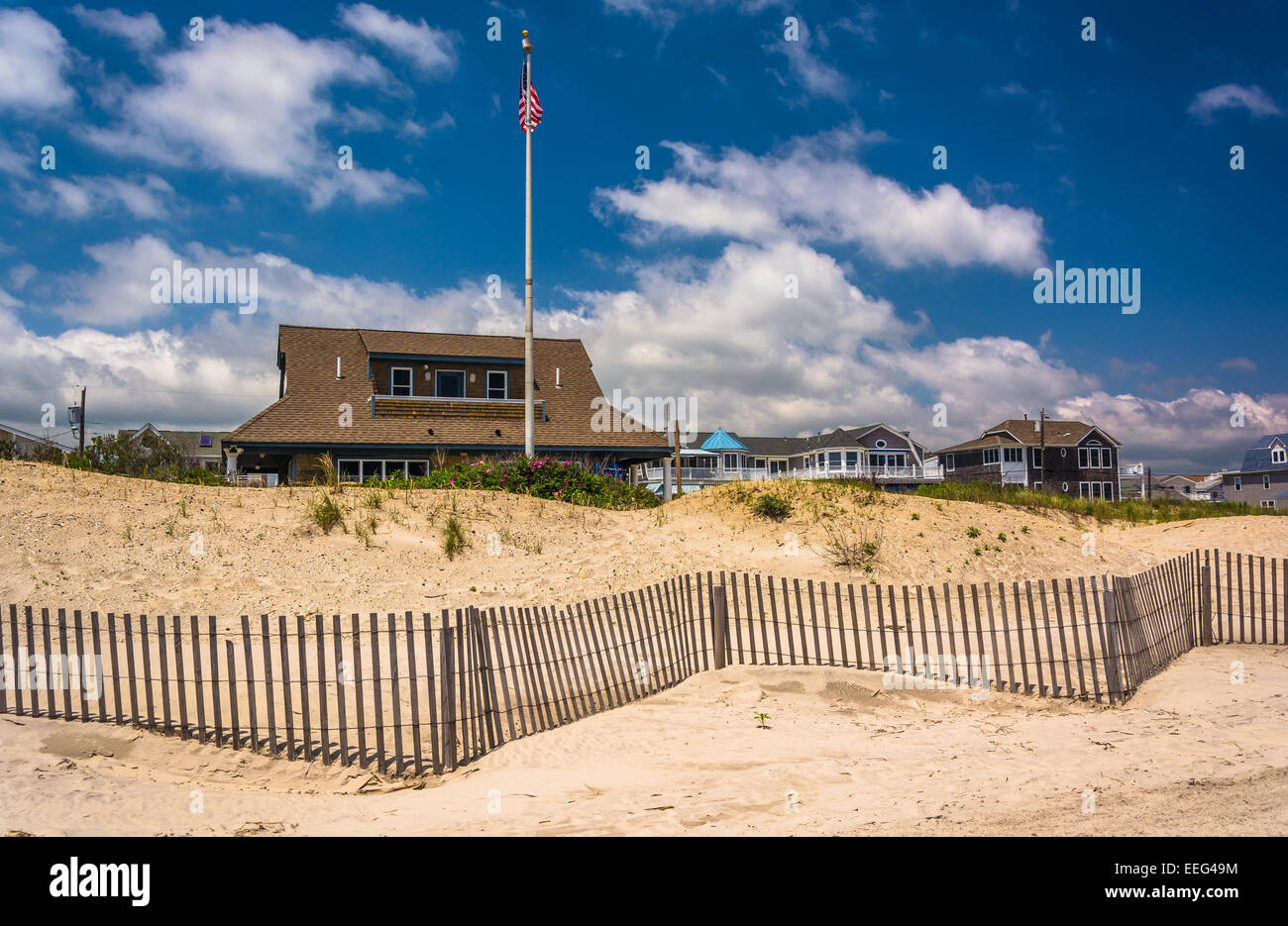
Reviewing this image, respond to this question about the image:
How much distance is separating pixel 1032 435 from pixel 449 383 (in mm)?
54534

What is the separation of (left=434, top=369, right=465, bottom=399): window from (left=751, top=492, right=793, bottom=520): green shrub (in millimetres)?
15576

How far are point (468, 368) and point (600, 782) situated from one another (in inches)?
1049

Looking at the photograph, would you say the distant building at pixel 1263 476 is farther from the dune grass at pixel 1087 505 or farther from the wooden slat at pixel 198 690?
the wooden slat at pixel 198 690

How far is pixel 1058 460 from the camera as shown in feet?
212

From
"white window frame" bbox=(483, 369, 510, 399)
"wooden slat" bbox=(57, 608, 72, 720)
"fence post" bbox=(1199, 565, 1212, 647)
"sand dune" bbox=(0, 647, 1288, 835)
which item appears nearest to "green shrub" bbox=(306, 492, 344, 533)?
"wooden slat" bbox=(57, 608, 72, 720)

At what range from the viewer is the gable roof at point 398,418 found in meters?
28.0

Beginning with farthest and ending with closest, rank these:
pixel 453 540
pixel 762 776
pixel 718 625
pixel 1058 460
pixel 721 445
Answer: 1. pixel 1058 460
2. pixel 721 445
3. pixel 453 540
4. pixel 718 625
5. pixel 762 776

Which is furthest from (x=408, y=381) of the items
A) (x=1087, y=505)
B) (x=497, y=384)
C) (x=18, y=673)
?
(x=1087, y=505)

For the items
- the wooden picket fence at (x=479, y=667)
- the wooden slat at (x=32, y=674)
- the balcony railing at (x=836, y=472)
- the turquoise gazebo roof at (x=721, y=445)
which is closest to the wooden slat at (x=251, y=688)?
the wooden picket fence at (x=479, y=667)

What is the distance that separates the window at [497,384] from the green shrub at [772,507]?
14919 mm

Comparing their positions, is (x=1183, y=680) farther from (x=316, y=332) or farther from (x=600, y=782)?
(x=316, y=332)

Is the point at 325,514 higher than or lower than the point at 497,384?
lower

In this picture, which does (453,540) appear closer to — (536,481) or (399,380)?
(536,481)

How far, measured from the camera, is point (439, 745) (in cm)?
773
